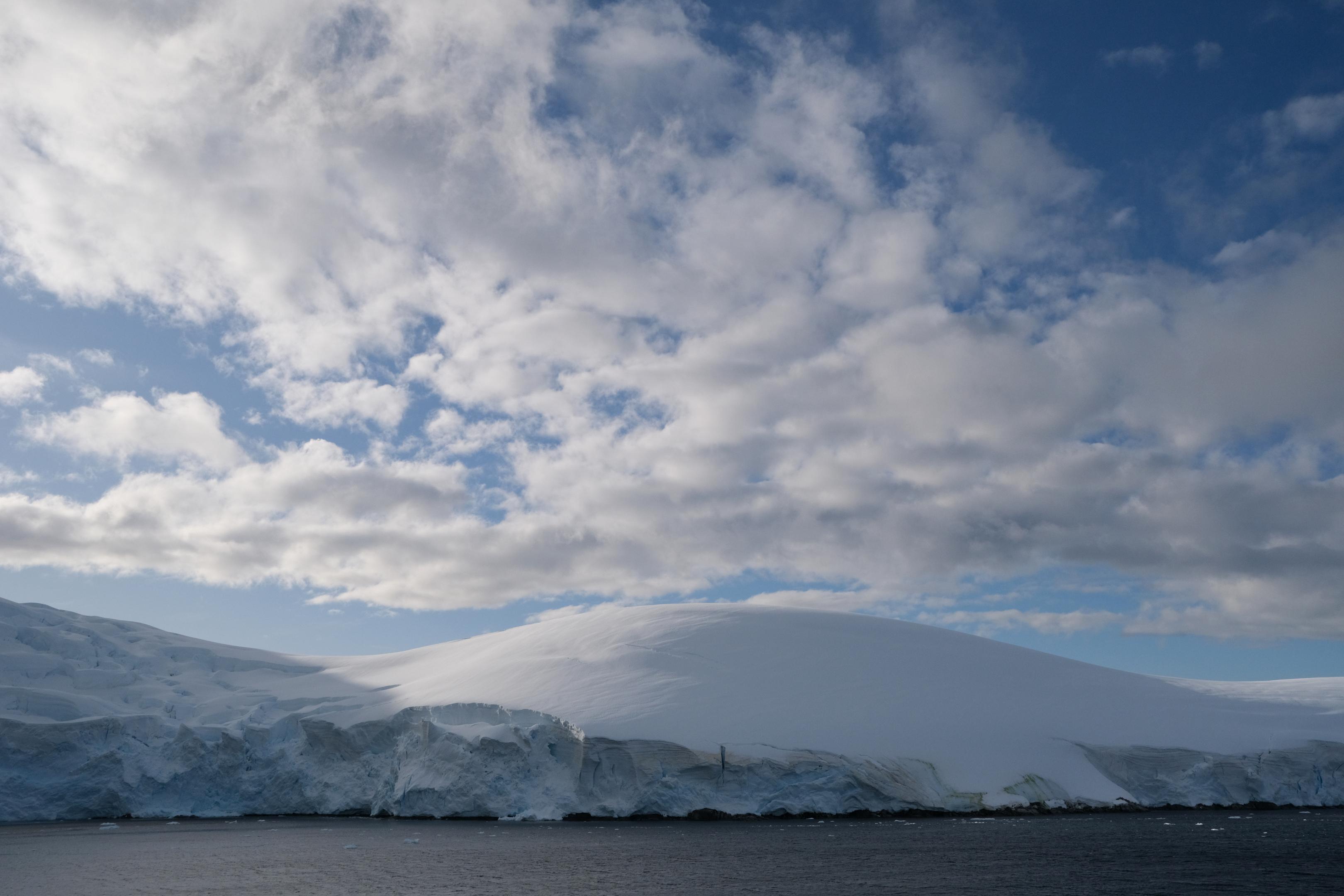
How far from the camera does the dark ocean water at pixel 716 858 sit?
42.1ft

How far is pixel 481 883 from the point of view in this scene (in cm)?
1334

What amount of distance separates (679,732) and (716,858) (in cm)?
918

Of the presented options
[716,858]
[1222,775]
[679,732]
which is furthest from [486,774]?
[1222,775]

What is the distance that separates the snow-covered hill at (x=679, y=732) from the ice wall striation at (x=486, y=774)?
0.05 m

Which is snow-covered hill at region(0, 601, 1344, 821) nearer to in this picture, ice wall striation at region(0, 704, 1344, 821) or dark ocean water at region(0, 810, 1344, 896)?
ice wall striation at region(0, 704, 1344, 821)

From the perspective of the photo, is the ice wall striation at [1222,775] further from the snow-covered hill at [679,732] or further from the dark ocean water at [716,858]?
the dark ocean water at [716,858]

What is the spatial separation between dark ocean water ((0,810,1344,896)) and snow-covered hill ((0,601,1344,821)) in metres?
1.46

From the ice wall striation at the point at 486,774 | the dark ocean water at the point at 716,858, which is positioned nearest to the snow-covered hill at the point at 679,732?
the ice wall striation at the point at 486,774

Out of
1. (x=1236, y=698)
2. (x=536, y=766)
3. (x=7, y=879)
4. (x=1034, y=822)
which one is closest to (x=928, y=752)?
(x=1034, y=822)

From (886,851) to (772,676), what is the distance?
13232 millimetres

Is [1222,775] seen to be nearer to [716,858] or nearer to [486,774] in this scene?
[716,858]

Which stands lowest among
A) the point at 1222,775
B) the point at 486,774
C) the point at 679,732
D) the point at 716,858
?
the point at 716,858

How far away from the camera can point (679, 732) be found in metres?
24.9

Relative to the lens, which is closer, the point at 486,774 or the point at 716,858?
the point at 716,858
